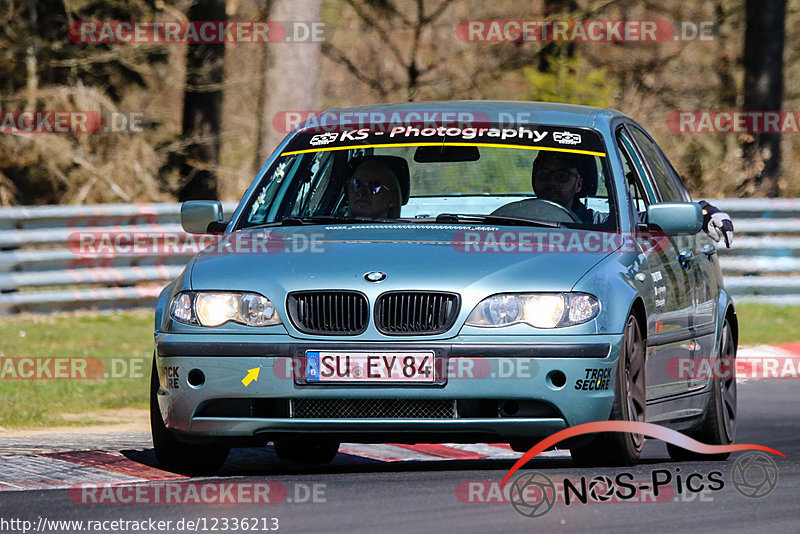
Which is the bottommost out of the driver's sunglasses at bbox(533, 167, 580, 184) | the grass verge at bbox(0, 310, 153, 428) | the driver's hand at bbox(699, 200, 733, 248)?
the grass verge at bbox(0, 310, 153, 428)

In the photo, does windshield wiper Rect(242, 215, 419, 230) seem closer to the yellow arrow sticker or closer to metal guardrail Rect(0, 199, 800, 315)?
the yellow arrow sticker

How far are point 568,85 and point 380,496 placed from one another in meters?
18.7

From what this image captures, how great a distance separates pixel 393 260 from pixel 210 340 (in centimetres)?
82

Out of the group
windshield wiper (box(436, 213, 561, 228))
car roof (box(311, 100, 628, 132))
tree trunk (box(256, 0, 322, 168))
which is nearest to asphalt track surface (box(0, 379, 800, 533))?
windshield wiper (box(436, 213, 561, 228))

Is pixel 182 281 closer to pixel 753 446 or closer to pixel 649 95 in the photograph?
pixel 753 446

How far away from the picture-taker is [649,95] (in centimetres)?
2714

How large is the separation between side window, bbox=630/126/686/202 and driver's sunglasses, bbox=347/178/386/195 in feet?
4.68

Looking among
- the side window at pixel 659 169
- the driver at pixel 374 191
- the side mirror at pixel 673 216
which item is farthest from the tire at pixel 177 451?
the side window at pixel 659 169

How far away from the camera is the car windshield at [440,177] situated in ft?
24.5

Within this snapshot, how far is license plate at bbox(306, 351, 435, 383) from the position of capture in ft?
20.6

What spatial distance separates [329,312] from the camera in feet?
21.1

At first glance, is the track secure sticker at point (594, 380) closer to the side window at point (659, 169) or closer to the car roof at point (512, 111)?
the car roof at point (512, 111)

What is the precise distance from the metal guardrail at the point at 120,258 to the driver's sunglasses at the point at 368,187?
29.3 feet

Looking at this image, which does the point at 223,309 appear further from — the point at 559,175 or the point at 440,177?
the point at 440,177
